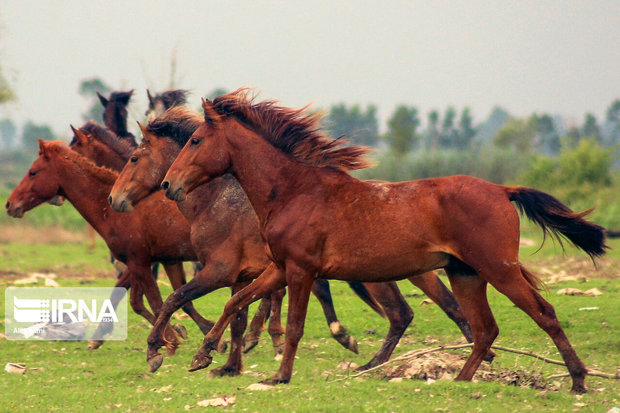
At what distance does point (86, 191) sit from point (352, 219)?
430cm

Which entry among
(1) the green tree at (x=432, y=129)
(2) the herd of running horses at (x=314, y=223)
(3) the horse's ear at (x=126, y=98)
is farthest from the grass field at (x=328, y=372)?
(1) the green tree at (x=432, y=129)

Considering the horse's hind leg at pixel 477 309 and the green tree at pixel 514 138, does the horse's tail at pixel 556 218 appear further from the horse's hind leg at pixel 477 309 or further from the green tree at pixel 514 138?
the green tree at pixel 514 138

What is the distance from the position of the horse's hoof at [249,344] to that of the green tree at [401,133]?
186ft

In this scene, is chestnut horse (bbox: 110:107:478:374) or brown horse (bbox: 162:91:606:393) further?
chestnut horse (bbox: 110:107:478:374)

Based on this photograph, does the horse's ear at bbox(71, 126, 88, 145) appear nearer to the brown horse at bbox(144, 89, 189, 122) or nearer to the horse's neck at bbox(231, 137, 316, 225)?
the brown horse at bbox(144, 89, 189, 122)

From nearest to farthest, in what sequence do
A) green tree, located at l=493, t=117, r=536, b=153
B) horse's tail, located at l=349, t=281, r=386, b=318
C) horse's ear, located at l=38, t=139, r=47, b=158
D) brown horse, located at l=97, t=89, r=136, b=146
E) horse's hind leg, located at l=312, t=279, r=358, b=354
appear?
horse's hind leg, located at l=312, t=279, r=358, b=354 < horse's tail, located at l=349, t=281, r=386, b=318 < horse's ear, located at l=38, t=139, r=47, b=158 < brown horse, located at l=97, t=89, r=136, b=146 < green tree, located at l=493, t=117, r=536, b=153

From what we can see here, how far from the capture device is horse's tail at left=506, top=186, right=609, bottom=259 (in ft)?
22.9

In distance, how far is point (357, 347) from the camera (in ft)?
30.3

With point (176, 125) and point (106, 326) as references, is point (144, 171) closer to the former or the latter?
point (176, 125)

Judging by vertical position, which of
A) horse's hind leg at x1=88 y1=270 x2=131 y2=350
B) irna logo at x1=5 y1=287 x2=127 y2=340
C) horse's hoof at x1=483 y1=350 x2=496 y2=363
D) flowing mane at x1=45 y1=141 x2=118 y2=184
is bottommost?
irna logo at x1=5 y1=287 x2=127 y2=340

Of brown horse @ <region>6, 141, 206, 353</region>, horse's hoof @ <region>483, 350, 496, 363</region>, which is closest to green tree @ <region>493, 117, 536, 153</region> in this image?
brown horse @ <region>6, 141, 206, 353</region>

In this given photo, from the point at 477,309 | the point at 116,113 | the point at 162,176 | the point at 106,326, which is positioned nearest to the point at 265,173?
the point at 162,176

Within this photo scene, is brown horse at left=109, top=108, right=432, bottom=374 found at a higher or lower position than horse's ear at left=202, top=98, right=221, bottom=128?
lower

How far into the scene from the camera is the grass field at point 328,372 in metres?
6.20
